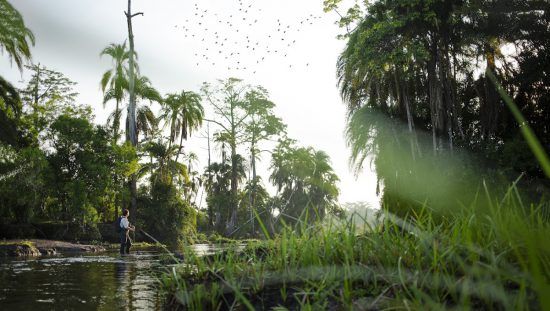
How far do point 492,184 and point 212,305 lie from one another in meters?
15.2

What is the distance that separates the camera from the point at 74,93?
4209 centimetres

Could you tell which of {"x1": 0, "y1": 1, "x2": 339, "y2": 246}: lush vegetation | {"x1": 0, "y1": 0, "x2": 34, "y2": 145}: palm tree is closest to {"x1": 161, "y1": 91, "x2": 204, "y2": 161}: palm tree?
{"x1": 0, "y1": 1, "x2": 339, "y2": 246}: lush vegetation

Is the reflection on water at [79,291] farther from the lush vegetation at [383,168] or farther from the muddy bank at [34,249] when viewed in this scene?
the muddy bank at [34,249]

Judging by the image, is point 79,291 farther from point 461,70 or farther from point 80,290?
point 461,70

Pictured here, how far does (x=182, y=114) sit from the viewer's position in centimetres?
4372

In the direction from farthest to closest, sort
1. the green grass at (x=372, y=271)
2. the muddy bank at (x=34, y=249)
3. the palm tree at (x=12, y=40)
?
the palm tree at (x=12, y=40), the muddy bank at (x=34, y=249), the green grass at (x=372, y=271)

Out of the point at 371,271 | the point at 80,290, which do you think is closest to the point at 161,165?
the point at 80,290

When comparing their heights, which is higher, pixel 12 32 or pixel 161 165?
pixel 12 32

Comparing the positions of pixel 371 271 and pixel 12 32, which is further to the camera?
pixel 12 32

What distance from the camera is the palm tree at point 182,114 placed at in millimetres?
43156

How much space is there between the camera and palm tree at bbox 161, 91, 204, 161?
4316cm

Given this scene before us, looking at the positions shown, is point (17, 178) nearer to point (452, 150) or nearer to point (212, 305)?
point (452, 150)

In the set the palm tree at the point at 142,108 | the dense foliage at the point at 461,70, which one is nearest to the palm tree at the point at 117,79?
the palm tree at the point at 142,108

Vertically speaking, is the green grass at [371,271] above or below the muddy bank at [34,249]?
above
